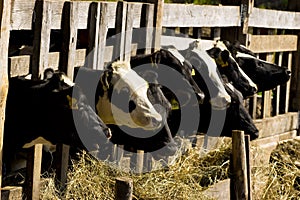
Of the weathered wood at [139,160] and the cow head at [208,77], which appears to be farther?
the cow head at [208,77]

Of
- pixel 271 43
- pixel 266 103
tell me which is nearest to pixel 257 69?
pixel 271 43

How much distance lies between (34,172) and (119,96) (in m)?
1.09

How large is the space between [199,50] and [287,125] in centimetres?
298

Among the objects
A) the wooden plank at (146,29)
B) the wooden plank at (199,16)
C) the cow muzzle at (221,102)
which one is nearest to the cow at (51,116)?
the wooden plank at (146,29)

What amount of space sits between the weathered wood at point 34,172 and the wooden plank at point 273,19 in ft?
13.6

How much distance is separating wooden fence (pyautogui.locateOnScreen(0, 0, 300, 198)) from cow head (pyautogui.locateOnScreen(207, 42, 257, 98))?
0.26 m

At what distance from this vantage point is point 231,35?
29.5ft

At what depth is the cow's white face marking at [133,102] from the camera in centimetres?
623

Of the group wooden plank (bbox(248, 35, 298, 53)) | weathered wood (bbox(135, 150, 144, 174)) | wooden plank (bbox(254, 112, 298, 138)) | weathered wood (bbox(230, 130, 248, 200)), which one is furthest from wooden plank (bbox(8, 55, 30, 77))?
wooden plank (bbox(254, 112, 298, 138))

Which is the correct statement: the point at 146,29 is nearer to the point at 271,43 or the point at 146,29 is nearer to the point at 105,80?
the point at 105,80

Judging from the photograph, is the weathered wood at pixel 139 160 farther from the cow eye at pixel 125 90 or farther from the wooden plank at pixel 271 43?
the wooden plank at pixel 271 43

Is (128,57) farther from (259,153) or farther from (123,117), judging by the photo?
(259,153)

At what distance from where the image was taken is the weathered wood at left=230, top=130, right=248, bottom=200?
662cm

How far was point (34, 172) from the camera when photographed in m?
5.61
